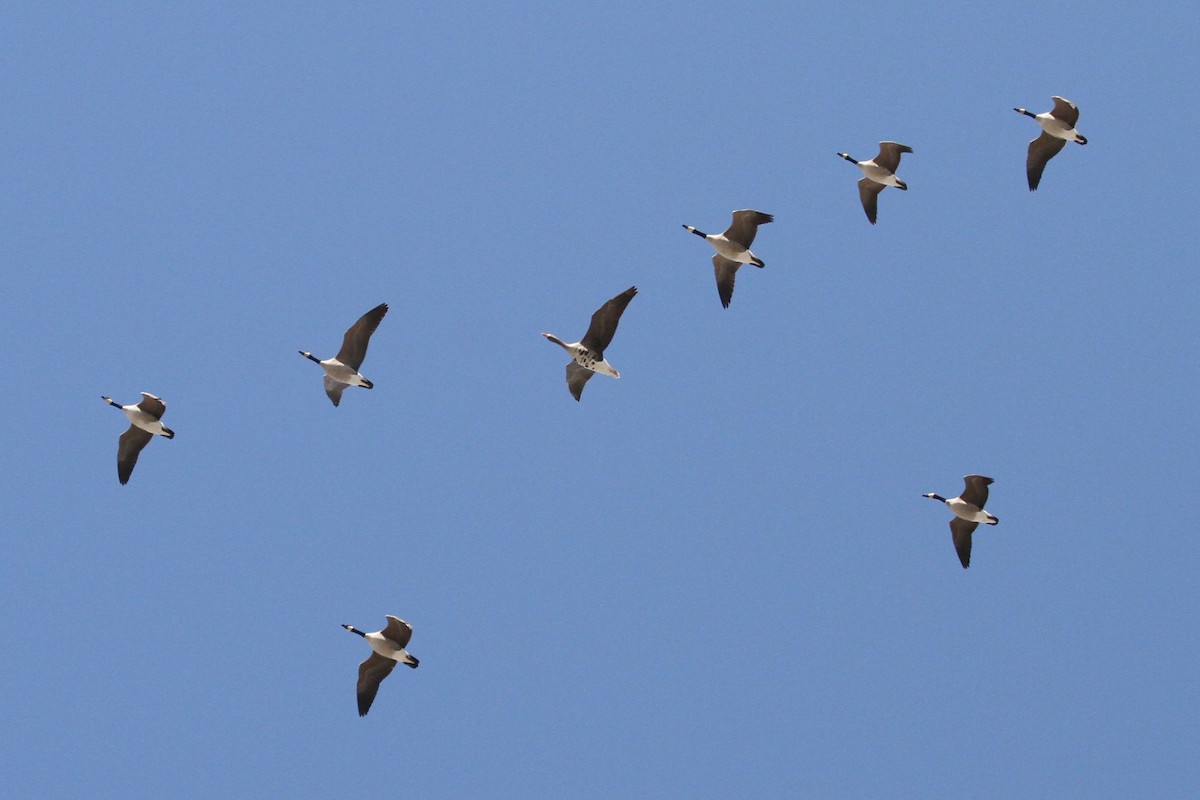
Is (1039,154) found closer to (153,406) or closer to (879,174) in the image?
(879,174)

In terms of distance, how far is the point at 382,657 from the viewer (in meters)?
35.2

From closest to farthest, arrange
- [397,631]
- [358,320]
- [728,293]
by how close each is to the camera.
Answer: [397,631]
[358,320]
[728,293]

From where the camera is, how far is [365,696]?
1403 inches

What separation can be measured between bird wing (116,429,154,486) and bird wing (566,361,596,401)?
8.70m

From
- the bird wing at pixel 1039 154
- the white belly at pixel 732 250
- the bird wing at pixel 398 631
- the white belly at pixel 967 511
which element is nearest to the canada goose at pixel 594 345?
the white belly at pixel 732 250

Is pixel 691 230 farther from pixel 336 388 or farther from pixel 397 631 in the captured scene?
pixel 397 631

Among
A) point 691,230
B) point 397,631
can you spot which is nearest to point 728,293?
point 691,230

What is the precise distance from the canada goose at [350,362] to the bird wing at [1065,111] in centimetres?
1500

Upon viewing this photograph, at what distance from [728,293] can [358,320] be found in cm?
796

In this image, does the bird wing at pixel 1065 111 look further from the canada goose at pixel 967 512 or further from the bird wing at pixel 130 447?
the bird wing at pixel 130 447

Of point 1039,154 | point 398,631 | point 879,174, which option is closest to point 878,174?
point 879,174

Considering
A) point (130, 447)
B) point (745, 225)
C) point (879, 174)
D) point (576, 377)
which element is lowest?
point (130, 447)

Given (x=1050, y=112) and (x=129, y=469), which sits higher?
(x=1050, y=112)

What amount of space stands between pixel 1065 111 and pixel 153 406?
20.1 m
